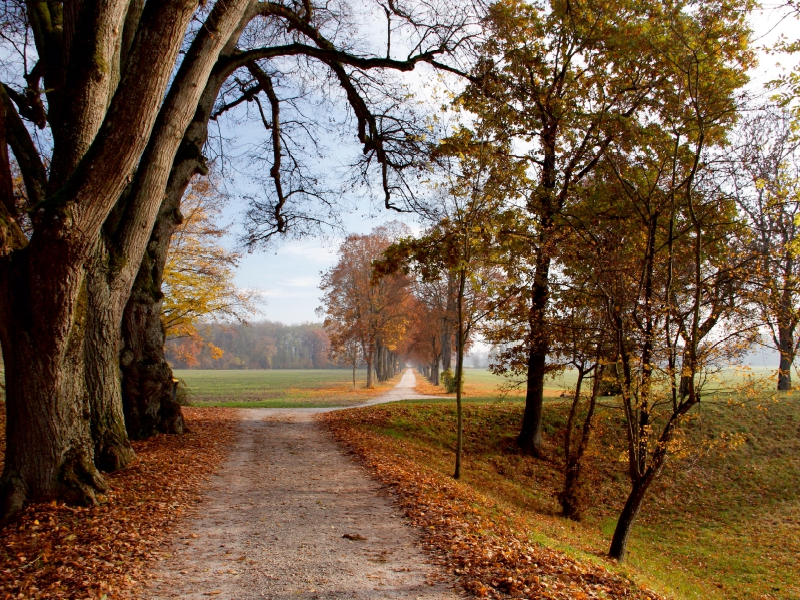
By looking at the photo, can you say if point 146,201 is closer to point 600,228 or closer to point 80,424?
point 80,424

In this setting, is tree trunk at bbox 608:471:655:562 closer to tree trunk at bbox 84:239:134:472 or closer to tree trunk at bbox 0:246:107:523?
tree trunk at bbox 0:246:107:523

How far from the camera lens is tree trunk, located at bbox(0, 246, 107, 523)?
17.2 feet

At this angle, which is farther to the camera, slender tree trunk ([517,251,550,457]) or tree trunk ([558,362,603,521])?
slender tree trunk ([517,251,550,457])

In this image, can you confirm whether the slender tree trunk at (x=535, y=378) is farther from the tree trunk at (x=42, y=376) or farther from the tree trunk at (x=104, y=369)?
the tree trunk at (x=42, y=376)

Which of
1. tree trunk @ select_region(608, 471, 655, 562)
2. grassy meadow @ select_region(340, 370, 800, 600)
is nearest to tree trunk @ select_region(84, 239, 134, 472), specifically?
grassy meadow @ select_region(340, 370, 800, 600)

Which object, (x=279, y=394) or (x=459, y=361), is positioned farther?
(x=279, y=394)

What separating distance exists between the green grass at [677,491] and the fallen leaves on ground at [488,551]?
75 cm

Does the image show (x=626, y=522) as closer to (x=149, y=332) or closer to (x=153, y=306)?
(x=149, y=332)

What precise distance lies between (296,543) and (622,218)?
22.4 ft

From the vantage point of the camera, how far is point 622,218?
8164 millimetres

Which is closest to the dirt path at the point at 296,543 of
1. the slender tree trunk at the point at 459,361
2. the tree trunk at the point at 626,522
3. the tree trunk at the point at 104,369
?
the tree trunk at the point at 104,369

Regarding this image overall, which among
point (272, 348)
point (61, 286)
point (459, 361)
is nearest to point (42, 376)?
point (61, 286)

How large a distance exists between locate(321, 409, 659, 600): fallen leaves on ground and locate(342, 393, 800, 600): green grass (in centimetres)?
75

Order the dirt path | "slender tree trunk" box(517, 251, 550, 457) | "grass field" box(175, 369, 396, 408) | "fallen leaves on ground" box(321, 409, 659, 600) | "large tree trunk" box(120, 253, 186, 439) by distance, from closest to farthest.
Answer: the dirt path
"fallen leaves on ground" box(321, 409, 659, 600)
"large tree trunk" box(120, 253, 186, 439)
"slender tree trunk" box(517, 251, 550, 457)
"grass field" box(175, 369, 396, 408)
